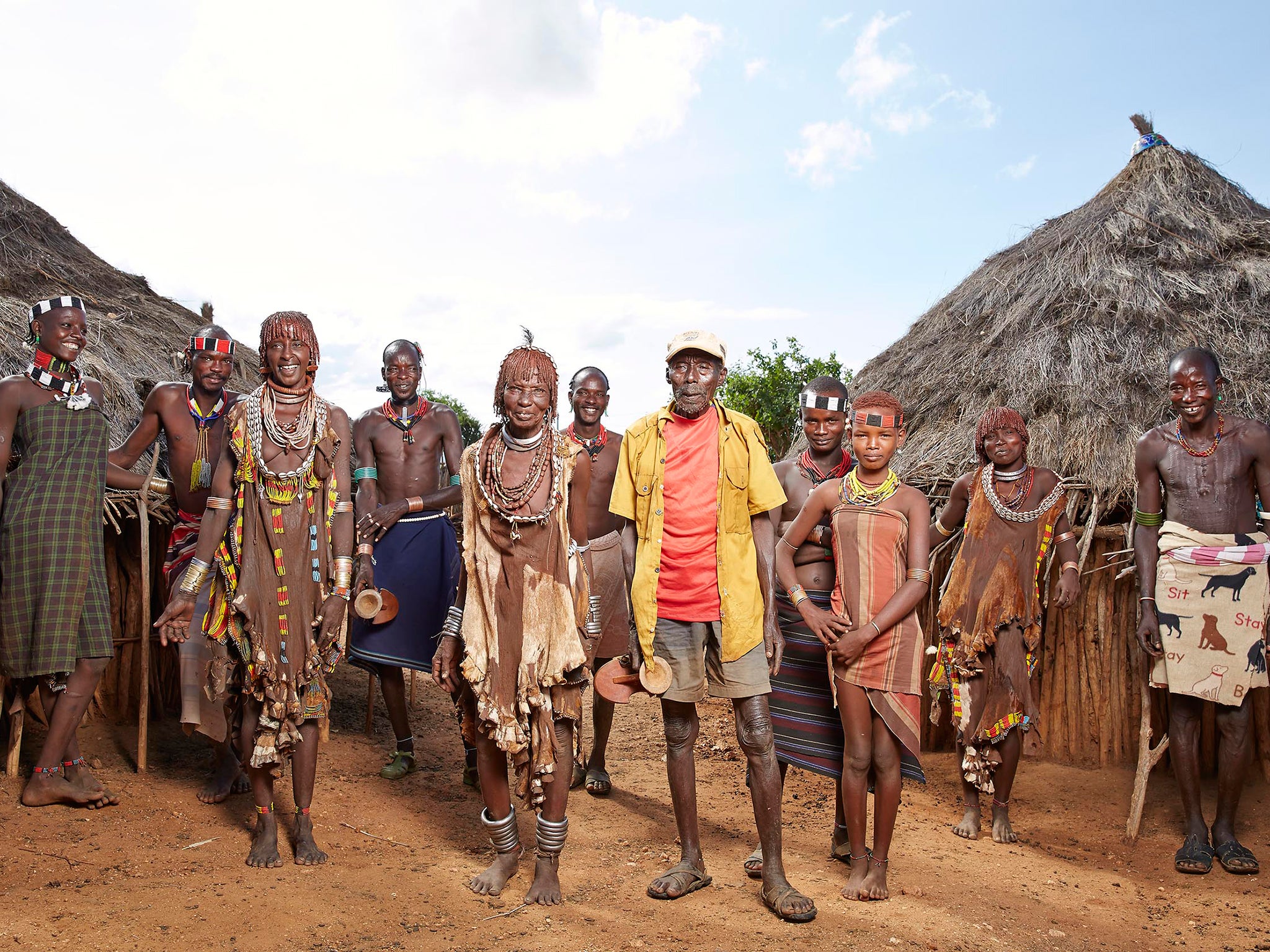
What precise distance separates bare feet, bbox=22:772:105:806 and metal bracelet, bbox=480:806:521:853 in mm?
2311

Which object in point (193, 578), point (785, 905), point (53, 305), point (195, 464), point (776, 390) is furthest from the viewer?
point (776, 390)

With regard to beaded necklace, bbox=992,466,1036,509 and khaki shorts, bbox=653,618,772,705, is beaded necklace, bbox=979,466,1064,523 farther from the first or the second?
khaki shorts, bbox=653,618,772,705

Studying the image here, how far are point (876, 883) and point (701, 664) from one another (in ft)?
3.84

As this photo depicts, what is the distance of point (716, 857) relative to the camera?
4.46m

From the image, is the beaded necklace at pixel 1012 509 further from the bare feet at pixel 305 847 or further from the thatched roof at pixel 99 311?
the thatched roof at pixel 99 311

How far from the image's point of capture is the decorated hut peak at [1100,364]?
6.11 m

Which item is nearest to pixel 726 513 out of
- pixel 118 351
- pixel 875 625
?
pixel 875 625

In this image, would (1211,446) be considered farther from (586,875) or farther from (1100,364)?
(586,875)

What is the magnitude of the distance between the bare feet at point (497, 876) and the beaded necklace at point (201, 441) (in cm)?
257

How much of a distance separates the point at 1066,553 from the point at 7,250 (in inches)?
325

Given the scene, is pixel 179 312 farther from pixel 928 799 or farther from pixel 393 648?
pixel 928 799

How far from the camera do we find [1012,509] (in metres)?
5.01

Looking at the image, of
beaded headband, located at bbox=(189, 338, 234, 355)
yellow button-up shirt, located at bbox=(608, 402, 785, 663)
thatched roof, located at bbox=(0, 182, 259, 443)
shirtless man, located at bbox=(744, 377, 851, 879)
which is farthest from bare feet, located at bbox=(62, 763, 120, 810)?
shirtless man, located at bbox=(744, 377, 851, 879)

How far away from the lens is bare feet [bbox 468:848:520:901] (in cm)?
383
